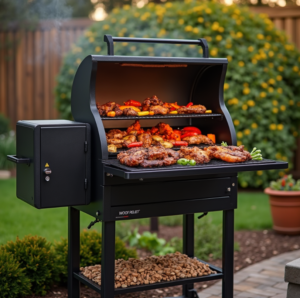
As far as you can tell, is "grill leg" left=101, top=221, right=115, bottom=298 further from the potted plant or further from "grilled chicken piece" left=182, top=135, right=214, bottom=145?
the potted plant

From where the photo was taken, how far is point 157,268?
3.50 metres

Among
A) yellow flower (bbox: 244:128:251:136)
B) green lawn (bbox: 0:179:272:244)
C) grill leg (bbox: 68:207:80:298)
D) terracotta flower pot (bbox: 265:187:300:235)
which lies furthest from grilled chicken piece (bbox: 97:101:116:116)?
yellow flower (bbox: 244:128:251:136)

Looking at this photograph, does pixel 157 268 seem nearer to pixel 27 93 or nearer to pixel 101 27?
pixel 101 27

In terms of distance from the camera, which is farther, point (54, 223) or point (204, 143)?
point (54, 223)

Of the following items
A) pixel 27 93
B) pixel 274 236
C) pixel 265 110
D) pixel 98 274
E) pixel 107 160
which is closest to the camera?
pixel 107 160

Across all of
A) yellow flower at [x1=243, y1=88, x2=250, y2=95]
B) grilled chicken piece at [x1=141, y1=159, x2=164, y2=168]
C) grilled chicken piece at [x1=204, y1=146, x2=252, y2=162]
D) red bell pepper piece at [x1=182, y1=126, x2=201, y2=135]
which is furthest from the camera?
yellow flower at [x1=243, y1=88, x2=250, y2=95]

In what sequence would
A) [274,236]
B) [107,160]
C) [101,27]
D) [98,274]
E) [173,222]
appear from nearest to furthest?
1. [107,160]
2. [98,274]
3. [274,236]
4. [173,222]
5. [101,27]

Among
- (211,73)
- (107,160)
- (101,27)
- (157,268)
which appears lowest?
(157,268)

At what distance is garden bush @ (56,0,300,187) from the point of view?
22.7ft

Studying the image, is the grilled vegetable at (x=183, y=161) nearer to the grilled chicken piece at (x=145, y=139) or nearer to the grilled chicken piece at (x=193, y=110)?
the grilled chicken piece at (x=145, y=139)

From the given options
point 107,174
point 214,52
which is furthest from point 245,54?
point 107,174

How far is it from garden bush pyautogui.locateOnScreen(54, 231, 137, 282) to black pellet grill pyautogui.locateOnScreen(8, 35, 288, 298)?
0.32 meters

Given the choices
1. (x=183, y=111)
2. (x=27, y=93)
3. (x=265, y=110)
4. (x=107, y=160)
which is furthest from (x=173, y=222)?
(x=27, y=93)

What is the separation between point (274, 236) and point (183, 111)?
8.13ft
